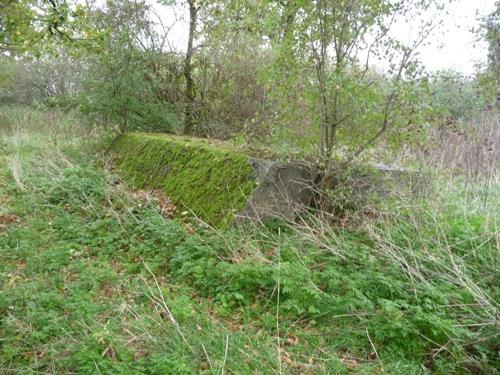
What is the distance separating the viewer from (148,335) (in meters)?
2.70

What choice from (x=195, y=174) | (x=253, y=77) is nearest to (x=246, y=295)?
(x=195, y=174)

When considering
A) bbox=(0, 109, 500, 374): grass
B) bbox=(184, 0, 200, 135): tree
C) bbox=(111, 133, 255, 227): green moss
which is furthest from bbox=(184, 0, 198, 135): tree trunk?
bbox=(0, 109, 500, 374): grass

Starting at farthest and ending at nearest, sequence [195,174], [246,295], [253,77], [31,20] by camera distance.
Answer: [253,77], [195,174], [31,20], [246,295]

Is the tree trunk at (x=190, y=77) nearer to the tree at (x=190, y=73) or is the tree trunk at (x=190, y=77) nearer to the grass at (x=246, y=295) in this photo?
the tree at (x=190, y=73)

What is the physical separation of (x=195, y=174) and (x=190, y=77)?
4.59 metres

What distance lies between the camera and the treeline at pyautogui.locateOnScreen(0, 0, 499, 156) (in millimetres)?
4242

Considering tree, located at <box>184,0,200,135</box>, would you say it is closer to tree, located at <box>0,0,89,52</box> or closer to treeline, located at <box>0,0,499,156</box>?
treeline, located at <box>0,0,499,156</box>

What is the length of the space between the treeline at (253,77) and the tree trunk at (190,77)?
2cm

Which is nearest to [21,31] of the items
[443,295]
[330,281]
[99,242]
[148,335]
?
[99,242]

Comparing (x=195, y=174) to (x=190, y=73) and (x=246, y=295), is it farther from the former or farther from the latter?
(x=190, y=73)

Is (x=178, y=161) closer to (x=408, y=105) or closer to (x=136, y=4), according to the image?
(x=408, y=105)

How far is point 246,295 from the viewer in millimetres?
3455

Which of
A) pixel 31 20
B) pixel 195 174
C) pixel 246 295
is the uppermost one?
pixel 31 20

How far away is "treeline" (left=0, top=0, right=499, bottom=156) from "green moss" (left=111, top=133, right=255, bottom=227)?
59 cm
